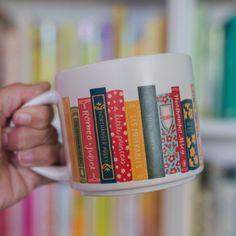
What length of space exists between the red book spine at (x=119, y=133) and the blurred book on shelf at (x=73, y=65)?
18.5 inches

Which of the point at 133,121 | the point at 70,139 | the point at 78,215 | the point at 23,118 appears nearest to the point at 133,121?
the point at 133,121

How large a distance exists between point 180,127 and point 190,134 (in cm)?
2

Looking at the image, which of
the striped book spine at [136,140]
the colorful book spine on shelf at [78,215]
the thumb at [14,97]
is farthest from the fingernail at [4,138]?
the colorful book spine on shelf at [78,215]

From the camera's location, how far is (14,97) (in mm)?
651

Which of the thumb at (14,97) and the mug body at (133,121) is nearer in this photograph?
the mug body at (133,121)

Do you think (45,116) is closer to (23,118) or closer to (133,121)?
(23,118)

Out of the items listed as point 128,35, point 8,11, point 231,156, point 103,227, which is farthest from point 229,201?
point 8,11

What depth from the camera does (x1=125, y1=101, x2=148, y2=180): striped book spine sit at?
0.51 metres

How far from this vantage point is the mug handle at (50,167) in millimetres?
600

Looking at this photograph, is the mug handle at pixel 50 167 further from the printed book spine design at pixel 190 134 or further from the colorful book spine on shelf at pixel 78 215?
the colorful book spine on shelf at pixel 78 215

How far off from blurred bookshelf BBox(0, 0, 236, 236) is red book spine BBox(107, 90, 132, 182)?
0.42 metres

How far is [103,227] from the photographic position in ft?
3.37

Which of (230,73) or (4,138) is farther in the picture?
(230,73)

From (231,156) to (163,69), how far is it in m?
0.74
